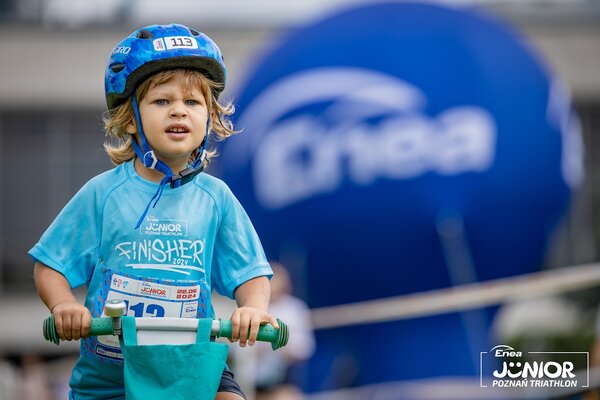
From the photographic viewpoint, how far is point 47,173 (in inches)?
1132

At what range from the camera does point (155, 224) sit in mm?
3791

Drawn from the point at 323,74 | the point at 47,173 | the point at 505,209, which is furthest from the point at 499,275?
the point at 47,173

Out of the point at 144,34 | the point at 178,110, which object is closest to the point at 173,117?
the point at 178,110

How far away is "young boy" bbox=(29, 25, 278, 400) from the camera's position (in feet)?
12.4

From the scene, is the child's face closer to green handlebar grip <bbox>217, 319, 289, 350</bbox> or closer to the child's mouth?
the child's mouth

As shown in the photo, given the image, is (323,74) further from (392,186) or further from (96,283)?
(96,283)

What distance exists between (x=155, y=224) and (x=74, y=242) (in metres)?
0.23

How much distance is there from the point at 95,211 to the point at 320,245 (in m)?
7.52

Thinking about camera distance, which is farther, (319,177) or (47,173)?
(47,173)

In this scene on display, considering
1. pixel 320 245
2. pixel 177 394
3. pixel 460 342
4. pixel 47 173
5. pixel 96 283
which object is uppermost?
pixel 47 173

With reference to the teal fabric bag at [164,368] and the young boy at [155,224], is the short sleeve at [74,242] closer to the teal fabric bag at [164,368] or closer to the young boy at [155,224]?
the young boy at [155,224]

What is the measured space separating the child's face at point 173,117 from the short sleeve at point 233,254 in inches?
8.7

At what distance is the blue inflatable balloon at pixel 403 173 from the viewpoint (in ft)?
36.1

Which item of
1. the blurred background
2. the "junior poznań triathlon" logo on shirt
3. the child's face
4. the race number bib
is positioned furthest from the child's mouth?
the blurred background
